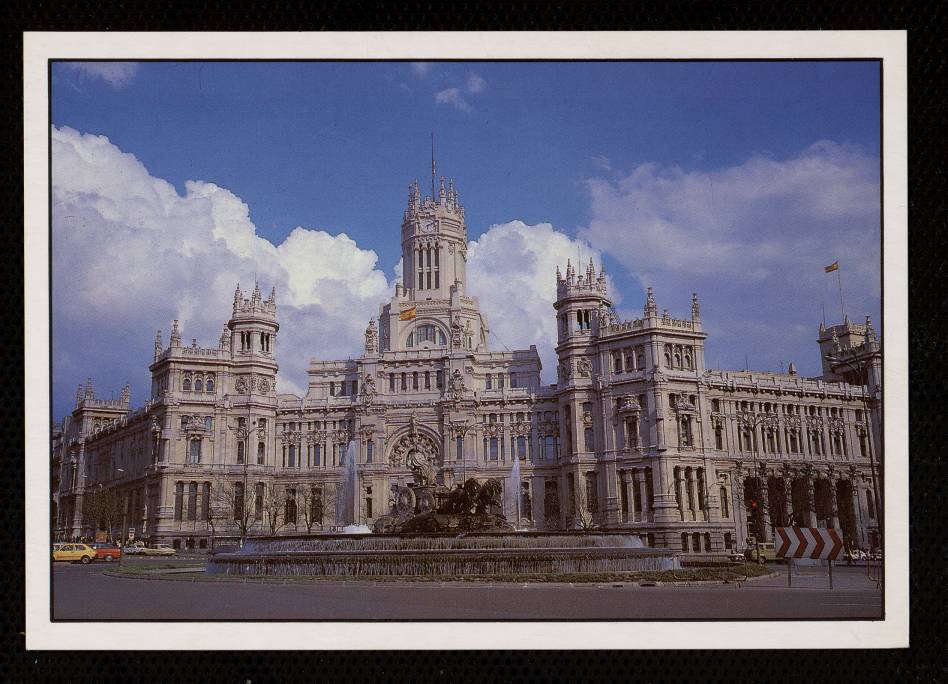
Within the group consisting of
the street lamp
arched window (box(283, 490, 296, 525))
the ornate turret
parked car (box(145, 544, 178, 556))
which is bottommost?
parked car (box(145, 544, 178, 556))

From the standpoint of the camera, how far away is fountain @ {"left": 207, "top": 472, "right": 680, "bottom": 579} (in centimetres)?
1869

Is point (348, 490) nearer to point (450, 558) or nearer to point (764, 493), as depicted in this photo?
point (764, 493)

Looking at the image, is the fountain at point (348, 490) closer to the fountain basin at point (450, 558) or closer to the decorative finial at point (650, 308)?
the decorative finial at point (650, 308)

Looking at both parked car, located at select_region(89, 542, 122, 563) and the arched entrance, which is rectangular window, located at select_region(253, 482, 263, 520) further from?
the arched entrance

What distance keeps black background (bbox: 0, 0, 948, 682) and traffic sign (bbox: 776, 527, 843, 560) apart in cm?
413

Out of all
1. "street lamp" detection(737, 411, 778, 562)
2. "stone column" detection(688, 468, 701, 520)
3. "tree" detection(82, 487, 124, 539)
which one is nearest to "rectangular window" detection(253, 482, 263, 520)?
"tree" detection(82, 487, 124, 539)

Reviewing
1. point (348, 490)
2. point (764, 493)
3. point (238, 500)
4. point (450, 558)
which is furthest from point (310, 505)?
point (450, 558)

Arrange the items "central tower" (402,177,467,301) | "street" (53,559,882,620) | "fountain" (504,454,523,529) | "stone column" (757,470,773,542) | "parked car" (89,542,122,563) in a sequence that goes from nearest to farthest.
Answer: "street" (53,559,882,620) → "parked car" (89,542,122,563) → "stone column" (757,470,773,542) → "fountain" (504,454,523,529) → "central tower" (402,177,467,301)

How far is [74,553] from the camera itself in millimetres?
34188

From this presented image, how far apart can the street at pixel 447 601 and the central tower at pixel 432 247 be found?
49.8 metres

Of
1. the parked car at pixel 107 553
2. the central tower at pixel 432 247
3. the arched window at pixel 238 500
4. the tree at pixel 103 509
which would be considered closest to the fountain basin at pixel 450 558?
the parked car at pixel 107 553
